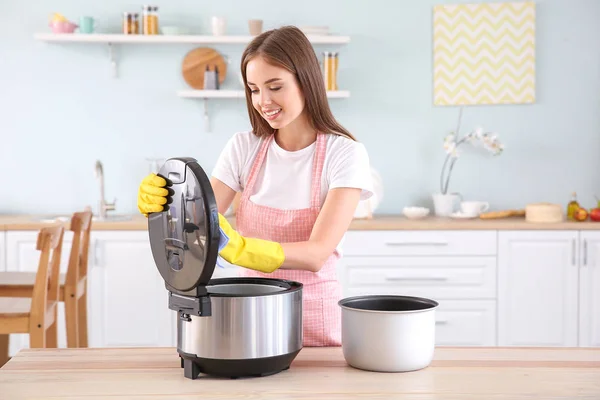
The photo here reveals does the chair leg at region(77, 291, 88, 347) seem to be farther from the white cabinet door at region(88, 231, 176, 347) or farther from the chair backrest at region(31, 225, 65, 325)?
the chair backrest at region(31, 225, 65, 325)

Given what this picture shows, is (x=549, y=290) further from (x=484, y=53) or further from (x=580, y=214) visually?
(x=484, y=53)

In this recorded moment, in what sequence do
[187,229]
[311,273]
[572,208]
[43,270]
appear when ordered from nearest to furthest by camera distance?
[187,229] < [311,273] < [43,270] < [572,208]

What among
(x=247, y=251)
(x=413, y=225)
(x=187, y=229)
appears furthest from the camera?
(x=413, y=225)

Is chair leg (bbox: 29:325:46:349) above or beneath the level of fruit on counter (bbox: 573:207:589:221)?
beneath

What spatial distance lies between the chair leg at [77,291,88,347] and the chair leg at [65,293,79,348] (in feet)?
0.70

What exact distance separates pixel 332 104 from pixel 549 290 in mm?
1492

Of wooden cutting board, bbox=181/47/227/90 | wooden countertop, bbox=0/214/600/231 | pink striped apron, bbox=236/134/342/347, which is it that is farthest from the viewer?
wooden cutting board, bbox=181/47/227/90

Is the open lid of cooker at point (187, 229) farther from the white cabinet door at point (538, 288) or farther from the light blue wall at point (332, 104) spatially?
the light blue wall at point (332, 104)

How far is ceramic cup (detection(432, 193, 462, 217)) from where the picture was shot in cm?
452

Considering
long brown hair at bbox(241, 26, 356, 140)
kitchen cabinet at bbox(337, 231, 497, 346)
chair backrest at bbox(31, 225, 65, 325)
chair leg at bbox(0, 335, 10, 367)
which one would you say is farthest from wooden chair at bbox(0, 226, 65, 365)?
kitchen cabinet at bbox(337, 231, 497, 346)

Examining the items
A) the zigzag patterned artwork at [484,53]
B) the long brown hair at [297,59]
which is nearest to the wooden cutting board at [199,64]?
the zigzag patterned artwork at [484,53]

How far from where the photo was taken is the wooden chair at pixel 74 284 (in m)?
3.42

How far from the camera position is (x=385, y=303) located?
1.80 meters

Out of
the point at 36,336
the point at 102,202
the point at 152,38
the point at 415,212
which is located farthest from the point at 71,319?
the point at 415,212
